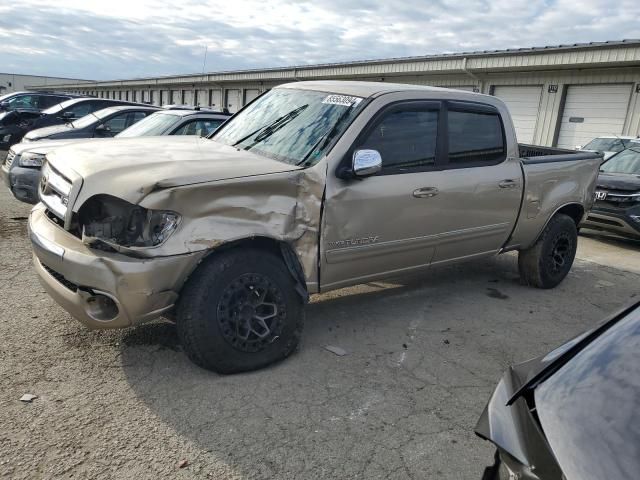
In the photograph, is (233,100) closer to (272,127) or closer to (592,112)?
(592,112)

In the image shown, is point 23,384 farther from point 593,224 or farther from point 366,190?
point 593,224

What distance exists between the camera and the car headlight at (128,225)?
3.04m

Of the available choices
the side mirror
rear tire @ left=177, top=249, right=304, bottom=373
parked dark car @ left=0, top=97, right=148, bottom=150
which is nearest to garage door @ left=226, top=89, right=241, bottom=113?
parked dark car @ left=0, top=97, right=148, bottom=150

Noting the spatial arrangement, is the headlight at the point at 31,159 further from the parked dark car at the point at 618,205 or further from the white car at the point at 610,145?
the white car at the point at 610,145

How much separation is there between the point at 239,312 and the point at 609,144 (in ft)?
33.3

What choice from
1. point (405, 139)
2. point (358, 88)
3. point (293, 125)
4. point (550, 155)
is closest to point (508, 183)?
point (405, 139)

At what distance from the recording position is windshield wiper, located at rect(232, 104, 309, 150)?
13.6 ft

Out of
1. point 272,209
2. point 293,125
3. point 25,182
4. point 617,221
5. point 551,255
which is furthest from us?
point 617,221

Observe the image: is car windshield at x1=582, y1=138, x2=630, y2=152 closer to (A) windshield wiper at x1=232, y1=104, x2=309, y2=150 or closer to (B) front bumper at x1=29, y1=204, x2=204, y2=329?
(A) windshield wiper at x1=232, y1=104, x2=309, y2=150

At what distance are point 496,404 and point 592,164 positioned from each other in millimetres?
4955

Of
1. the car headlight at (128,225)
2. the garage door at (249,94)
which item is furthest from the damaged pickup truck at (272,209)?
the garage door at (249,94)

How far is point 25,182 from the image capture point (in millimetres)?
6801

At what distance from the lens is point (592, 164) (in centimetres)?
585

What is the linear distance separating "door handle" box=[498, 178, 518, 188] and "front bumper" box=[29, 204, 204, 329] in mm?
2971
